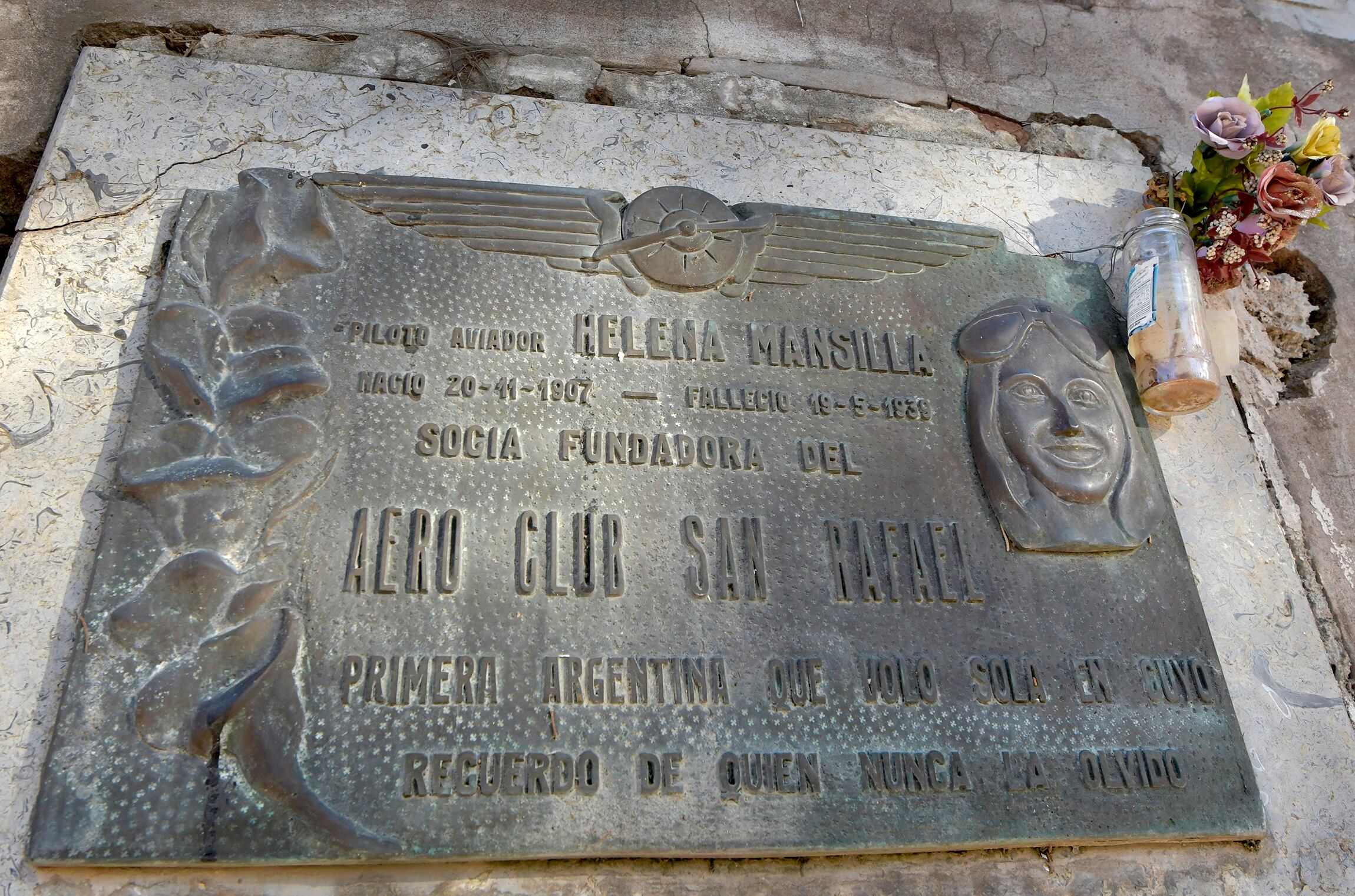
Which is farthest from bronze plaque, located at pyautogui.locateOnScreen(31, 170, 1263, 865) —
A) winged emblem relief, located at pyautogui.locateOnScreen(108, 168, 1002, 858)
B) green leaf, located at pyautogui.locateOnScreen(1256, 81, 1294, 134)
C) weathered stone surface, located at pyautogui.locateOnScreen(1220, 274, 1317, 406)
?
green leaf, located at pyautogui.locateOnScreen(1256, 81, 1294, 134)

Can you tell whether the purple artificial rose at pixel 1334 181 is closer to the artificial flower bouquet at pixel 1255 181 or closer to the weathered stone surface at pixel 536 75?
the artificial flower bouquet at pixel 1255 181

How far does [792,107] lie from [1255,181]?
153 cm

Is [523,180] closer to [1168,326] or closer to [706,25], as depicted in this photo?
[706,25]

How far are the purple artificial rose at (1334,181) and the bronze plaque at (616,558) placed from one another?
96cm

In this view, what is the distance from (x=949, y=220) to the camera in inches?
120

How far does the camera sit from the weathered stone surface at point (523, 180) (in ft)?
6.64

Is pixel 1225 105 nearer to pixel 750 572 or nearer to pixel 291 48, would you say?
pixel 750 572

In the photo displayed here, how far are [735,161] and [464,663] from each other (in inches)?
72.7

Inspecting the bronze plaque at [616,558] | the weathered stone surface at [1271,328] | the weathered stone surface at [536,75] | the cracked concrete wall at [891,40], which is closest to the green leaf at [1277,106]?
the cracked concrete wall at [891,40]

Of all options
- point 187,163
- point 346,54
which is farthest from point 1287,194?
point 187,163

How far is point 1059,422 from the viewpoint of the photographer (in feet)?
8.48

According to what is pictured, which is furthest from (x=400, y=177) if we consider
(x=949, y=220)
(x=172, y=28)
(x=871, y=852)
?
(x=871, y=852)

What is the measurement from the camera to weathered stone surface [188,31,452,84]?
2.94 metres

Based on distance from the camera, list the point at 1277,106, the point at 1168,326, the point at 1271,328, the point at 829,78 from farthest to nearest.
A: the point at 829,78 < the point at 1271,328 < the point at 1277,106 < the point at 1168,326
